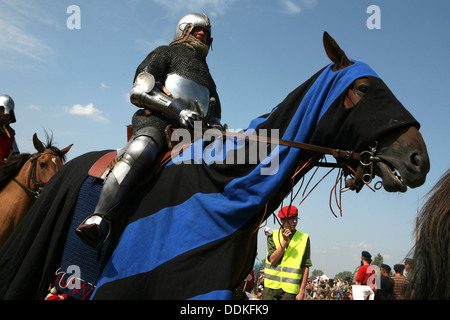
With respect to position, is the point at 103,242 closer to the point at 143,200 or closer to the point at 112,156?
the point at 143,200

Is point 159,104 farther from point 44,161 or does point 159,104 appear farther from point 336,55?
point 44,161

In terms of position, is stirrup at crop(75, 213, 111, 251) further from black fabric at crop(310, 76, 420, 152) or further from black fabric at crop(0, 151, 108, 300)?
black fabric at crop(310, 76, 420, 152)

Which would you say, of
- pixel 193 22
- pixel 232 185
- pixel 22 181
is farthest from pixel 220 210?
pixel 22 181

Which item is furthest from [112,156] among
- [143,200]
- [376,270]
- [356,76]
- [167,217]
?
[376,270]

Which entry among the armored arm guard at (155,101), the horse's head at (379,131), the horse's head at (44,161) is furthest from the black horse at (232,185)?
the horse's head at (44,161)

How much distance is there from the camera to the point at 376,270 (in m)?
9.43

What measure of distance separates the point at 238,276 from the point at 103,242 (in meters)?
1.15

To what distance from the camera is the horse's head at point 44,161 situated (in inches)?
285

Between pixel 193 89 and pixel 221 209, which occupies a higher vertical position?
pixel 193 89

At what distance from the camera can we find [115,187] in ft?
11.5

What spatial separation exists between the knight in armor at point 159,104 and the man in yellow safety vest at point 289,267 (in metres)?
3.02

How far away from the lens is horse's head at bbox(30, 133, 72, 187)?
285 inches

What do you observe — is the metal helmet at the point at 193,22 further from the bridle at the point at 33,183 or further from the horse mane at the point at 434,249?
the bridle at the point at 33,183

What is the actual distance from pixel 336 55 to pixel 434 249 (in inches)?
62.8
